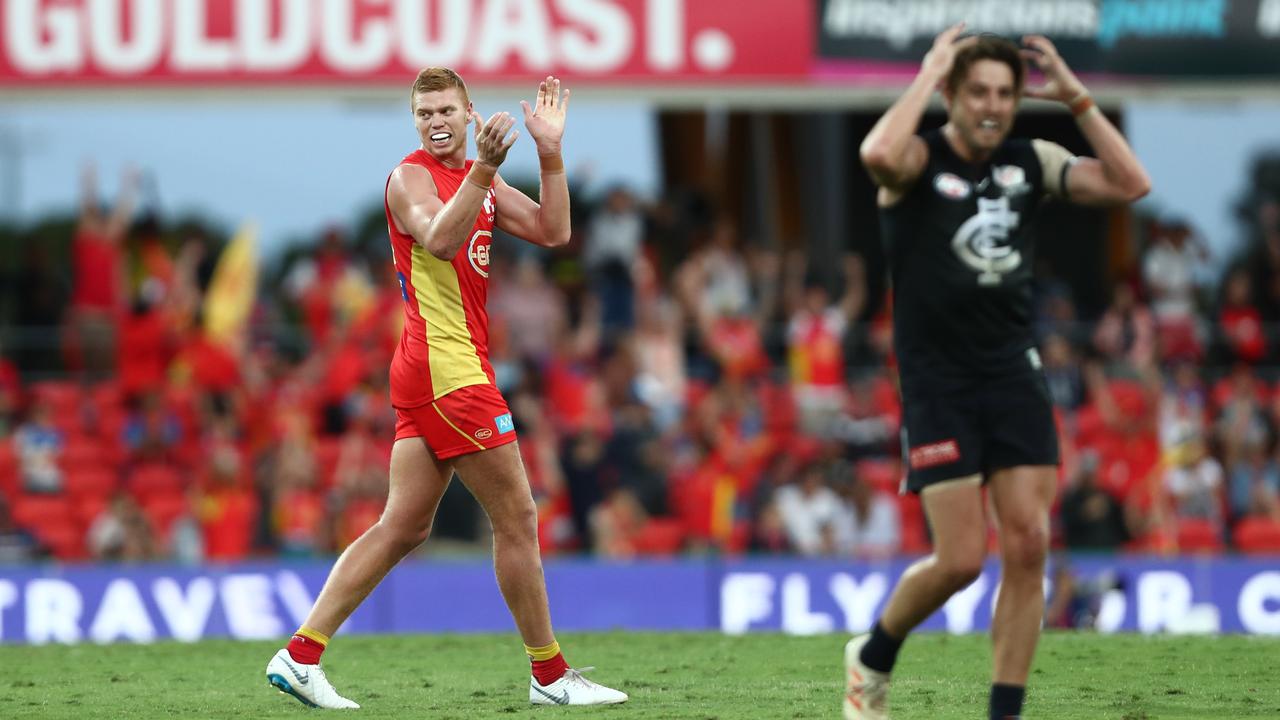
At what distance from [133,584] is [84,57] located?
5.16 metres

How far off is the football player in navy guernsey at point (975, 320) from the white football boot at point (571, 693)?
4.36ft

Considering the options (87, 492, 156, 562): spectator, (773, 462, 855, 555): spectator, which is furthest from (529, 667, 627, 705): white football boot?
(87, 492, 156, 562): spectator

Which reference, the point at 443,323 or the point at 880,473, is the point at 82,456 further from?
the point at 443,323

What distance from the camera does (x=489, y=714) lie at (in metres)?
7.07

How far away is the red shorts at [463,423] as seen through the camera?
7.17m

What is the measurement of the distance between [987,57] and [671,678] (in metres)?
3.41

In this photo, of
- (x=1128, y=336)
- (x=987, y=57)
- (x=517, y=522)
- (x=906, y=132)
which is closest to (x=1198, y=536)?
(x=1128, y=336)

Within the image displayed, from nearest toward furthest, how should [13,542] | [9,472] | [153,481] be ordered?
[13,542], [153,481], [9,472]

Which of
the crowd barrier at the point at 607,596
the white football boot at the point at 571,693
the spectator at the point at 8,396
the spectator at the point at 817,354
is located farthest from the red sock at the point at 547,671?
the spectator at the point at 8,396

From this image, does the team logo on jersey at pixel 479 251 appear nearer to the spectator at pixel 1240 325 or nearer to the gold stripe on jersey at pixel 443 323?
the gold stripe on jersey at pixel 443 323

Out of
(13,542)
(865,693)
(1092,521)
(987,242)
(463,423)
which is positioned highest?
(987,242)

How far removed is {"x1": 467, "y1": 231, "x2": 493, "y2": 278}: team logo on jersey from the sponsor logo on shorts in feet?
6.51

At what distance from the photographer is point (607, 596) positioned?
1450cm

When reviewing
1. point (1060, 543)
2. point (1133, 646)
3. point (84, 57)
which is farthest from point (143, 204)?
point (1133, 646)
